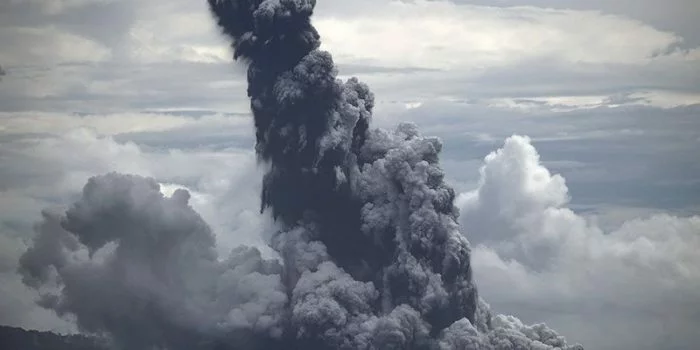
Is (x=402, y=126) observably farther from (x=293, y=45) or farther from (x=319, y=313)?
(x=319, y=313)

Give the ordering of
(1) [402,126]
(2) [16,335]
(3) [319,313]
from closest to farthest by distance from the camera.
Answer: (3) [319,313] → (1) [402,126] → (2) [16,335]

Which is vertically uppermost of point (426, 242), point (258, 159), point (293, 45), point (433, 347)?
point (293, 45)

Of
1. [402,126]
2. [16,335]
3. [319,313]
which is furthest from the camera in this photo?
[16,335]

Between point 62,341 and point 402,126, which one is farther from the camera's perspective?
point 62,341

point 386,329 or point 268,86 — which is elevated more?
point 268,86

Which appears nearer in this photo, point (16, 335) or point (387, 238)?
point (387, 238)

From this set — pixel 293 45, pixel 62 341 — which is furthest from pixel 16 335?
pixel 293 45

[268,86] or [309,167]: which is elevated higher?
[268,86]

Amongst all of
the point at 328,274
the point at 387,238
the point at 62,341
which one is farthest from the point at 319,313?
the point at 62,341

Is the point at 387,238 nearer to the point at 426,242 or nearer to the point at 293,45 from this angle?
the point at 426,242
